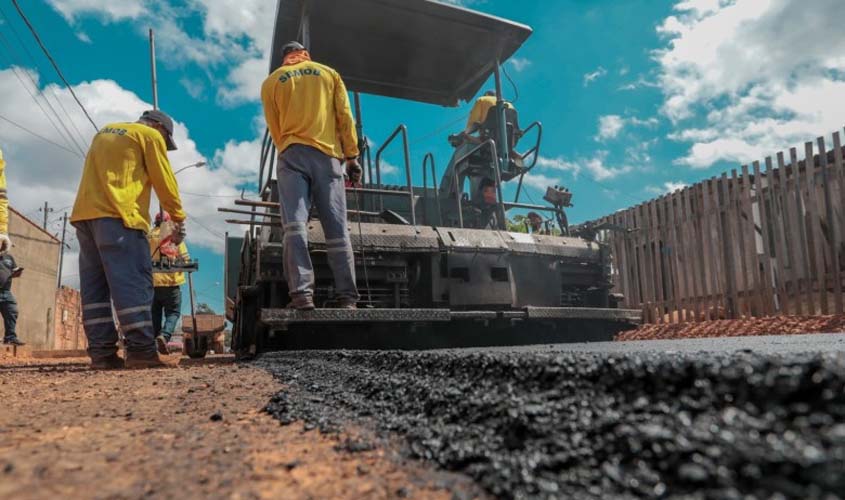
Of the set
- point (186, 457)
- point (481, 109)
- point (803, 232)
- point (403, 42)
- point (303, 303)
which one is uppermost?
point (403, 42)

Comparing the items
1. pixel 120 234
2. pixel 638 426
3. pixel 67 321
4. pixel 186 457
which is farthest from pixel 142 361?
pixel 67 321

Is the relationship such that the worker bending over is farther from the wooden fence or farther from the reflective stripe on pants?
the wooden fence

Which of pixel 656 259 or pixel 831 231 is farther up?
pixel 831 231

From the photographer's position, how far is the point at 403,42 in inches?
231

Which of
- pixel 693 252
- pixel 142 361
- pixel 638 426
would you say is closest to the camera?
pixel 638 426

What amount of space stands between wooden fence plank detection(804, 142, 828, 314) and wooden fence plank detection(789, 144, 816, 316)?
0.06 meters

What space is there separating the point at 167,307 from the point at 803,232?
7.97 meters

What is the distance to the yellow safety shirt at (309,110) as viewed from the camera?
4.01 m

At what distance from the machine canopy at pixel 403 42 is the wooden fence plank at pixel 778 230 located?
3.91m

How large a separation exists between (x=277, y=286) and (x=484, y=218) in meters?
2.50

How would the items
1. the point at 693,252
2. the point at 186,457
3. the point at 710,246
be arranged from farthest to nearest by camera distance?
the point at 693,252, the point at 710,246, the point at 186,457

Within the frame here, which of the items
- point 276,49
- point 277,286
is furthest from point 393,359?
point 276,49

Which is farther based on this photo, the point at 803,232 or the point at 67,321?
the point at 67,321

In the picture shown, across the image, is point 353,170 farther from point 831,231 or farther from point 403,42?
point 831,231
